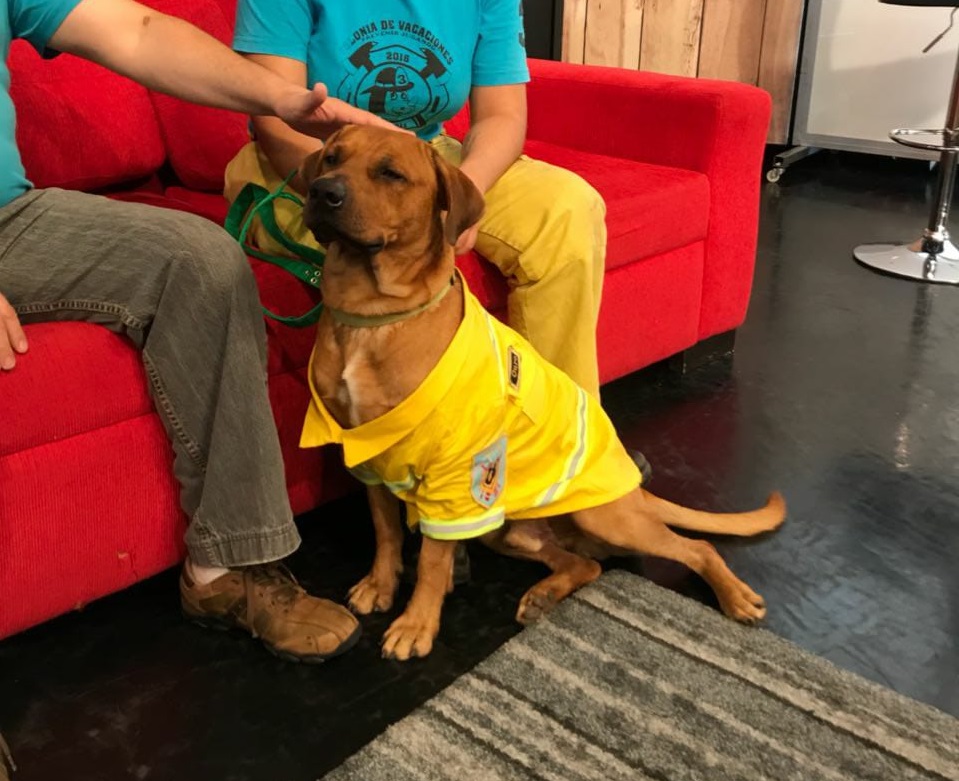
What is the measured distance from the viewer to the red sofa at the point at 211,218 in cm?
139

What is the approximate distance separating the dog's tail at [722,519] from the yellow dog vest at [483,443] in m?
0.13

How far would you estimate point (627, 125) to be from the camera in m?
2.46

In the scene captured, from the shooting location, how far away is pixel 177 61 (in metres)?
1.54

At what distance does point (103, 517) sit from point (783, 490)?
131 cm

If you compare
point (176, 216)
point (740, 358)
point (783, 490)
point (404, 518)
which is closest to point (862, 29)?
point (740, 358)

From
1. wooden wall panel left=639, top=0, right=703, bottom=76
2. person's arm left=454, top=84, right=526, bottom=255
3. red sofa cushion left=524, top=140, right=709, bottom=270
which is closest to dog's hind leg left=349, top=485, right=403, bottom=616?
person's arm left=454, top=84, right=526, bottom=255

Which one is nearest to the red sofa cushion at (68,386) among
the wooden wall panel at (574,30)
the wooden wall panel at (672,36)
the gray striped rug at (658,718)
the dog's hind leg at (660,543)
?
the gray striped rug at (658,718)

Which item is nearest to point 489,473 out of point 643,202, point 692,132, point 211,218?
point 211,218

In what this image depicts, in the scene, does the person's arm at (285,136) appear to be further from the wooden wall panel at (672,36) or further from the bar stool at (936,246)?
the wooden wall panel at (672,36)

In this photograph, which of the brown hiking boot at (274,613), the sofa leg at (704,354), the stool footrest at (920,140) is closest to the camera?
the brown hiking boot at (274,613)

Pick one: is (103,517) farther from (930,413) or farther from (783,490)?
(930,413)

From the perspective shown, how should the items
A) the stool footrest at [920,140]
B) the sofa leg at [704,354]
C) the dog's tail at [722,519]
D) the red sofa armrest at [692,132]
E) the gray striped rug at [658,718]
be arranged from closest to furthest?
the gray striped rug at [658,718] < the dog's tail at [722,519] < the red sofa armrest at [692,132] < the sofa leg at [704,354] < the stool footrest at [920,140]

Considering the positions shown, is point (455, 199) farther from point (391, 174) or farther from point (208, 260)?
point (208, 260)

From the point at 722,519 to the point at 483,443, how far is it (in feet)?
1.76
